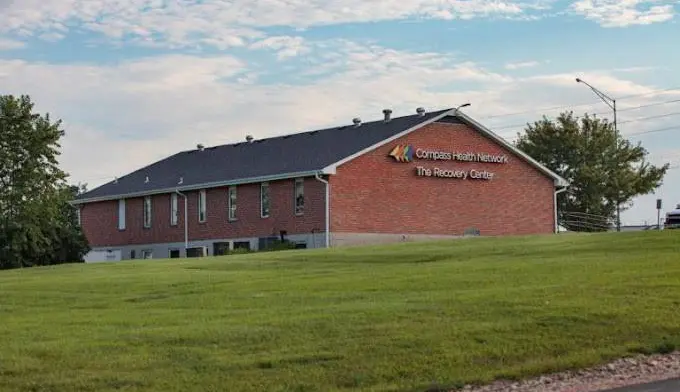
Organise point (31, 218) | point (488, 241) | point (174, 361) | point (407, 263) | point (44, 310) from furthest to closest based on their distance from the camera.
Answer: point (31, 218)
point (488, 241)
point (407, 263)
point (44, 310)
point (174, 361)

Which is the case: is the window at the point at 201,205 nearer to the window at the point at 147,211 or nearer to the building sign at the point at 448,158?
the window at the point at 147,211

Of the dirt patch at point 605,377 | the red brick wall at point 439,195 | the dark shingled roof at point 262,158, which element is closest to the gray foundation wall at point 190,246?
the red brick wall at point 439,195

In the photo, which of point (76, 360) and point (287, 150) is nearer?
point (76, 360)

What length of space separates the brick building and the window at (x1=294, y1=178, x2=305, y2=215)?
0.04 meters

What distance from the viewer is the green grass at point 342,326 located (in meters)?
11.7

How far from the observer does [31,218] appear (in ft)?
154

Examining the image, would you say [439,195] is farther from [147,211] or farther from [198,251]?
[147,211]

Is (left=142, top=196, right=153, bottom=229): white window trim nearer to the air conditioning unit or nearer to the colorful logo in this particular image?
the air conditioning unit

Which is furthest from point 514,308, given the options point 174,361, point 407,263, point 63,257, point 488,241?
point 63,257

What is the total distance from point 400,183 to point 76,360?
31.5 metres

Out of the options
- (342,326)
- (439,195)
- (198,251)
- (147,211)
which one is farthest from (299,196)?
(342,326)

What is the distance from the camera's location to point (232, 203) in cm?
4603

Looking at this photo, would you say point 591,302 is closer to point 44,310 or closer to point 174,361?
point 174,361

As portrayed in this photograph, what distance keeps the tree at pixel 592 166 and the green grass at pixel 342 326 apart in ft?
136
